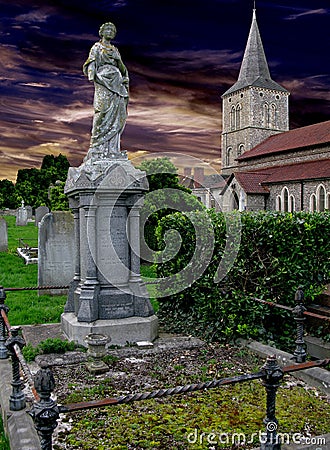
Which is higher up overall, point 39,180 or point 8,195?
point 39,180

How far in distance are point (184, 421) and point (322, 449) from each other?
1.30 meters

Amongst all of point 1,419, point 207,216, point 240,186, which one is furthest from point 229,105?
point 1,419

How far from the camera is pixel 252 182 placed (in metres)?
43.3

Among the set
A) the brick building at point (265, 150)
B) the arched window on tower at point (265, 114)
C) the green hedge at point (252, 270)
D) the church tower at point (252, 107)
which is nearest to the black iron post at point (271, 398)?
the green hedge at point (252, 270)

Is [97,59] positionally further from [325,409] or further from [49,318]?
[325,409]

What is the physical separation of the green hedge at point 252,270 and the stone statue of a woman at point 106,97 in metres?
2.04

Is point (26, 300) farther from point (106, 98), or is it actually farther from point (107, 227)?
point (106, 98)

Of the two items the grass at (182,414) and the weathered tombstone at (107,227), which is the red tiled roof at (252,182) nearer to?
the weathered tombstone at (107,227)

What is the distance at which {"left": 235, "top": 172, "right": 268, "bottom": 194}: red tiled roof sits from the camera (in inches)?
1657

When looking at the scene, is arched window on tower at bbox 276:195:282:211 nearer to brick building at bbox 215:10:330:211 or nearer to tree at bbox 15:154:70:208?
brick building at bbox 215:10:330:211

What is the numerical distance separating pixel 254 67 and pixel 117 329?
2517 inches

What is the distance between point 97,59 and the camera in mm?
7301

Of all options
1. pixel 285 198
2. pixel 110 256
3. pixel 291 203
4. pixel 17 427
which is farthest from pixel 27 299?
pixel 285 198

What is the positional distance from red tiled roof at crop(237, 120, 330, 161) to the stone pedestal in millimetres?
39283
